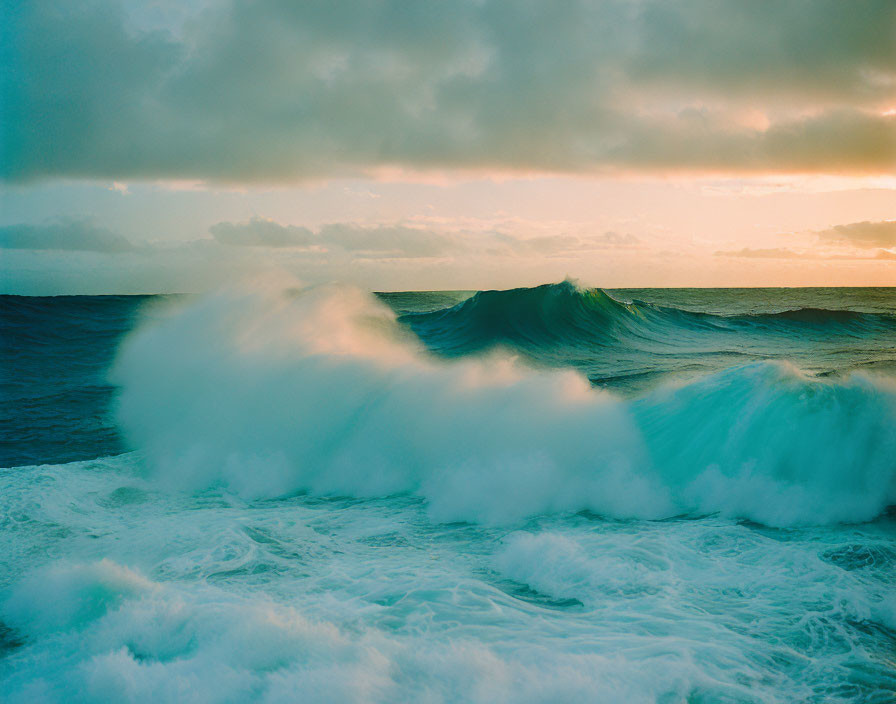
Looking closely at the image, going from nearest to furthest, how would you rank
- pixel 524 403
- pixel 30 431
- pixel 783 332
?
pixel 524 403, pixel 30 431, pixel 783 332

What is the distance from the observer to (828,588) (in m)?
4.38

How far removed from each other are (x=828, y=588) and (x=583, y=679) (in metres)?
2.36

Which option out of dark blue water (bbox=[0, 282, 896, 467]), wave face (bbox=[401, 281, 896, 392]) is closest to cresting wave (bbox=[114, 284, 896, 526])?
dark blue water (bbox=[0, 282, 896, 467])

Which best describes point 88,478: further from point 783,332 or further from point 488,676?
point 783,332

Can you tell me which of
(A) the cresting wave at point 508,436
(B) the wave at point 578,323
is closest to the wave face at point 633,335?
(B) the wave at point 578,323

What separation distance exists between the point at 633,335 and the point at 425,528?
15329mm

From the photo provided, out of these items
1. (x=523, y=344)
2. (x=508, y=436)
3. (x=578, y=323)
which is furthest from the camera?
(x=578, y=323)

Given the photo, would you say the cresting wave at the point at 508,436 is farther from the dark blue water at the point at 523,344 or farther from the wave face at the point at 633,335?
the wave face at the point at 633,335

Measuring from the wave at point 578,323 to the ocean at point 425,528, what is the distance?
264 inches

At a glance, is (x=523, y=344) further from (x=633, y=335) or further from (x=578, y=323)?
(x=633, y=335)

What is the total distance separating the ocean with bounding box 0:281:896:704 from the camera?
338 centimetres

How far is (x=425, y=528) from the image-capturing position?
230 inches

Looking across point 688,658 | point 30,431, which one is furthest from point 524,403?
point 30,431

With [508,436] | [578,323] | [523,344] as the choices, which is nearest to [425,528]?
[508,436]
